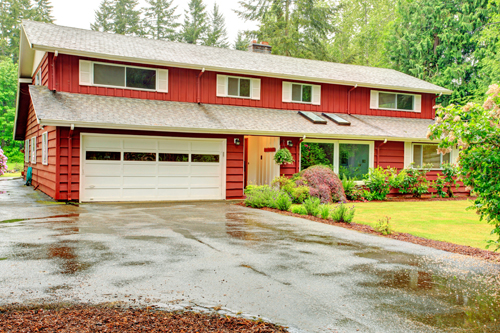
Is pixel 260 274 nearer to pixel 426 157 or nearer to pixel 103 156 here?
pixel 103 156

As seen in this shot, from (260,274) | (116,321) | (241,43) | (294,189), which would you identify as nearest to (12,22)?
(241,43)

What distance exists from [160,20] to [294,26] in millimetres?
19342

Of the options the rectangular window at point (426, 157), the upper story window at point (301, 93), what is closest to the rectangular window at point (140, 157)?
the upper story window at point (301, 93)

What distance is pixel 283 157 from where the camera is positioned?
1496cm

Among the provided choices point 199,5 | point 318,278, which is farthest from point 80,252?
point 199,5

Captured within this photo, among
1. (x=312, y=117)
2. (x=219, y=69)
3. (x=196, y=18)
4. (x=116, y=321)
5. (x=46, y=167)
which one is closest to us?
(x=116, y=321)

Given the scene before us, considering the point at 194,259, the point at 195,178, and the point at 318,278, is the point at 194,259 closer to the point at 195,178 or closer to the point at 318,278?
the point at 318,278

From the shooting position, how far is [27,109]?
66.1 feet

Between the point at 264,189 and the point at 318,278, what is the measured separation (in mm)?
7958

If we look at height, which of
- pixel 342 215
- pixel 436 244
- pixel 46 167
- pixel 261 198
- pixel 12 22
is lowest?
pixel 436 244

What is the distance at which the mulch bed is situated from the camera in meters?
3.36

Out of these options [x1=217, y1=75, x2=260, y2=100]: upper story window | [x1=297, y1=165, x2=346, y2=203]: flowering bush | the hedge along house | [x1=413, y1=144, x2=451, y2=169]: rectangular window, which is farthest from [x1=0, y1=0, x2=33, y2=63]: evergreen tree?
[x1=413, y1=144, x2=451, y2=169]: rectangular window

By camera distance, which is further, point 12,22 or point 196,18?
point 12,22

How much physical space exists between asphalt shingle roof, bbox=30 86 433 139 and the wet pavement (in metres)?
4.52
